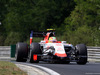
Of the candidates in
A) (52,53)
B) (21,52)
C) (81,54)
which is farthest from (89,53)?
(21,52)

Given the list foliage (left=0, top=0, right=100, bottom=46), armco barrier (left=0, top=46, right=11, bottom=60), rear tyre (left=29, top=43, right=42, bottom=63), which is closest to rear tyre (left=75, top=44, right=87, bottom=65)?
rear tyre (left=29, top=43, right=42, bottom=63)

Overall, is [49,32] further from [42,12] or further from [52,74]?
[42,12]

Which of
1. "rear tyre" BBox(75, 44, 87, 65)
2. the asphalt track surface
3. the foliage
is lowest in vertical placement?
the asphalt track surface

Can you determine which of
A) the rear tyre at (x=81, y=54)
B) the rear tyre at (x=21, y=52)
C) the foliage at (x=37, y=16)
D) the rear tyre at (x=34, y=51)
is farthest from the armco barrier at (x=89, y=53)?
the foliage at (x=37, y=16)

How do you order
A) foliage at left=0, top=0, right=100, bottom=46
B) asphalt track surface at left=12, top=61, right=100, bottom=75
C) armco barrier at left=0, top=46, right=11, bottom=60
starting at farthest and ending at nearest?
foliage at left=0, top=0, right=100, bottom=46 < armco barrier at left=0, top=46, right=11, bottom=60 < asphalt track surface at left=12, top=61, right=100, bottom=75

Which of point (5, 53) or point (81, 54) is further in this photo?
point (5, 53)

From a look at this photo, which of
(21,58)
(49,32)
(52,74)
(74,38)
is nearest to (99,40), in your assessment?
(74,38)

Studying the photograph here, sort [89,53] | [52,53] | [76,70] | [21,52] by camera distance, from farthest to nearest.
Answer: [89,53], [21,52], [52,53], [76,70]

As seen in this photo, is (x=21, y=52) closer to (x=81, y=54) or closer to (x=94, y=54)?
(x=81, y=54)

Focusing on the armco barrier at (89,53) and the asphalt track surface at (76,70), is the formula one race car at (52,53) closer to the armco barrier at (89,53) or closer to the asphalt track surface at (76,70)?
the asphalt track surface at (76,70)

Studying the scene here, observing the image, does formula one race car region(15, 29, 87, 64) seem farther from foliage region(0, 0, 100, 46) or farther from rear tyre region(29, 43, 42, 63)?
foliage region(0, 0, 100, 46)

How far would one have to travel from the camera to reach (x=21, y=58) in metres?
18.5

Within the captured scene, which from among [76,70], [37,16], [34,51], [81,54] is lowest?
[76,70]

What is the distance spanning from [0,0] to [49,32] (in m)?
31.5
